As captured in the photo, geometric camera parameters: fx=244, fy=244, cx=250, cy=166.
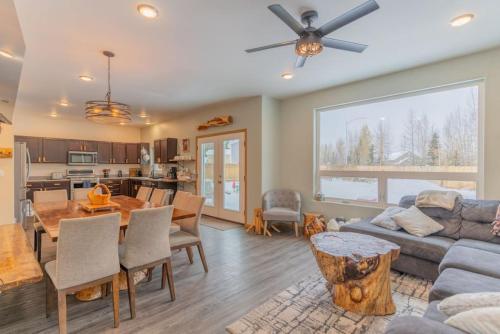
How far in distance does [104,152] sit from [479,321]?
8823 millimetres

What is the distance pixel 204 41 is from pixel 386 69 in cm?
272

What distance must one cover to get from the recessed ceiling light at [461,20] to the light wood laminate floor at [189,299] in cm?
307

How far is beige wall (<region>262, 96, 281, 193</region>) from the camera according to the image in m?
4.94

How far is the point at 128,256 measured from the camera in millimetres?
2154

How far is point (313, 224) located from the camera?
4.37 metres

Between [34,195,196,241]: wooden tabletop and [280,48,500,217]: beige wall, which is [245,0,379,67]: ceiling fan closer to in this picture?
[280,48,500,217]: beige wall

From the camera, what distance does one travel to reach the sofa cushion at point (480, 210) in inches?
109

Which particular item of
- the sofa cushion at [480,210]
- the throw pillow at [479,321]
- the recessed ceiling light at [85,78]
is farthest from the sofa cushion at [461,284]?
the recessed ceiling light at [85,78]

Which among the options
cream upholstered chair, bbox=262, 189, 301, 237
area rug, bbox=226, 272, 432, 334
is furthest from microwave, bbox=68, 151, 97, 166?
area rug, bbox=226, 272, 432, 334

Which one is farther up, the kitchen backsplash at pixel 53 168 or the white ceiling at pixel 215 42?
the white ceiling at pixel 215 42

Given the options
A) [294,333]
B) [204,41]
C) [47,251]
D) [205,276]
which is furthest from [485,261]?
[47,251]

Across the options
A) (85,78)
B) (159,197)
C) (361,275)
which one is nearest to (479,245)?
(361,275)

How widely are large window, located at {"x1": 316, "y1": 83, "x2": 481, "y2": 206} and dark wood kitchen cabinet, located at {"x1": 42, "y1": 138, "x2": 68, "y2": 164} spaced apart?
701 cm

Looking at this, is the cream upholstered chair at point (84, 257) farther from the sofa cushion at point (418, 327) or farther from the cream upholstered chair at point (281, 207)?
the cream upholstered chair at point (281, 207)
